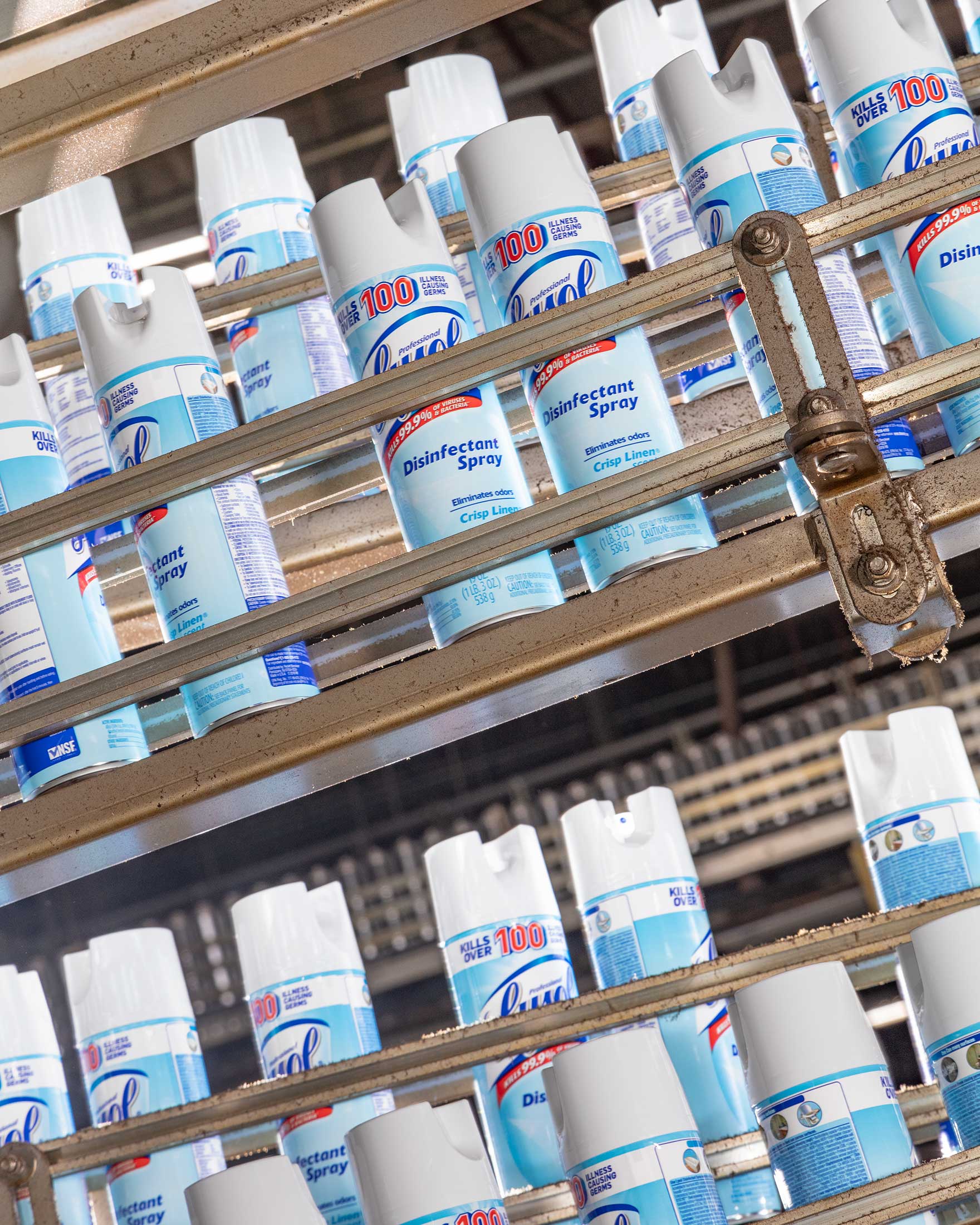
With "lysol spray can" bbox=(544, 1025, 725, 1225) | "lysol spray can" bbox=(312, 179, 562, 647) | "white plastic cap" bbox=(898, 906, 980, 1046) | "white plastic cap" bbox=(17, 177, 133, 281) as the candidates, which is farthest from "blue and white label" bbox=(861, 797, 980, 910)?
"white plastic cap" bbox=(17, 177, 133, 281)

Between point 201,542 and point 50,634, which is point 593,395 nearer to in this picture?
point 201,542

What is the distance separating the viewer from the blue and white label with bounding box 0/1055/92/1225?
1.12 metres

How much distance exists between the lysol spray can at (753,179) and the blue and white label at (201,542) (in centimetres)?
35

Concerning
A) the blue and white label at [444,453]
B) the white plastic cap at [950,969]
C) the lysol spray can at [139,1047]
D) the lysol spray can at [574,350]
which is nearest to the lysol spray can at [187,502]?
the blue and white label at [444,453]

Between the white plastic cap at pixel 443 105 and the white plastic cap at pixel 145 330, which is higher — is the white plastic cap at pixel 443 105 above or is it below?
above

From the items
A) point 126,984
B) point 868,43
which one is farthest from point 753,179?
point 126,984

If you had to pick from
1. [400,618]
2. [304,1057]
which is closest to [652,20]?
[400,618]

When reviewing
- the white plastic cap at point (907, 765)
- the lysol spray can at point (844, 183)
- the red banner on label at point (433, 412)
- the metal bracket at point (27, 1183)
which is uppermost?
the lysol spray can at point (844, 183)

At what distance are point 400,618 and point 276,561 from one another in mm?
103

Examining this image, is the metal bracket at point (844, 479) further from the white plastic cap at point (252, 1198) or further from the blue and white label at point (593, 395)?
the white plastic cap at point (252, 1198)

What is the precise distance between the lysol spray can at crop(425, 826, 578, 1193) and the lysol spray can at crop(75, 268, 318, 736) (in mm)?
282

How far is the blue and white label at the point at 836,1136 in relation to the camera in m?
0.87

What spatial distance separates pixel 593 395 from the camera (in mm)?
912

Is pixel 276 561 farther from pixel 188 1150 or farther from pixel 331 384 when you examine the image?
pixel 188 1150
